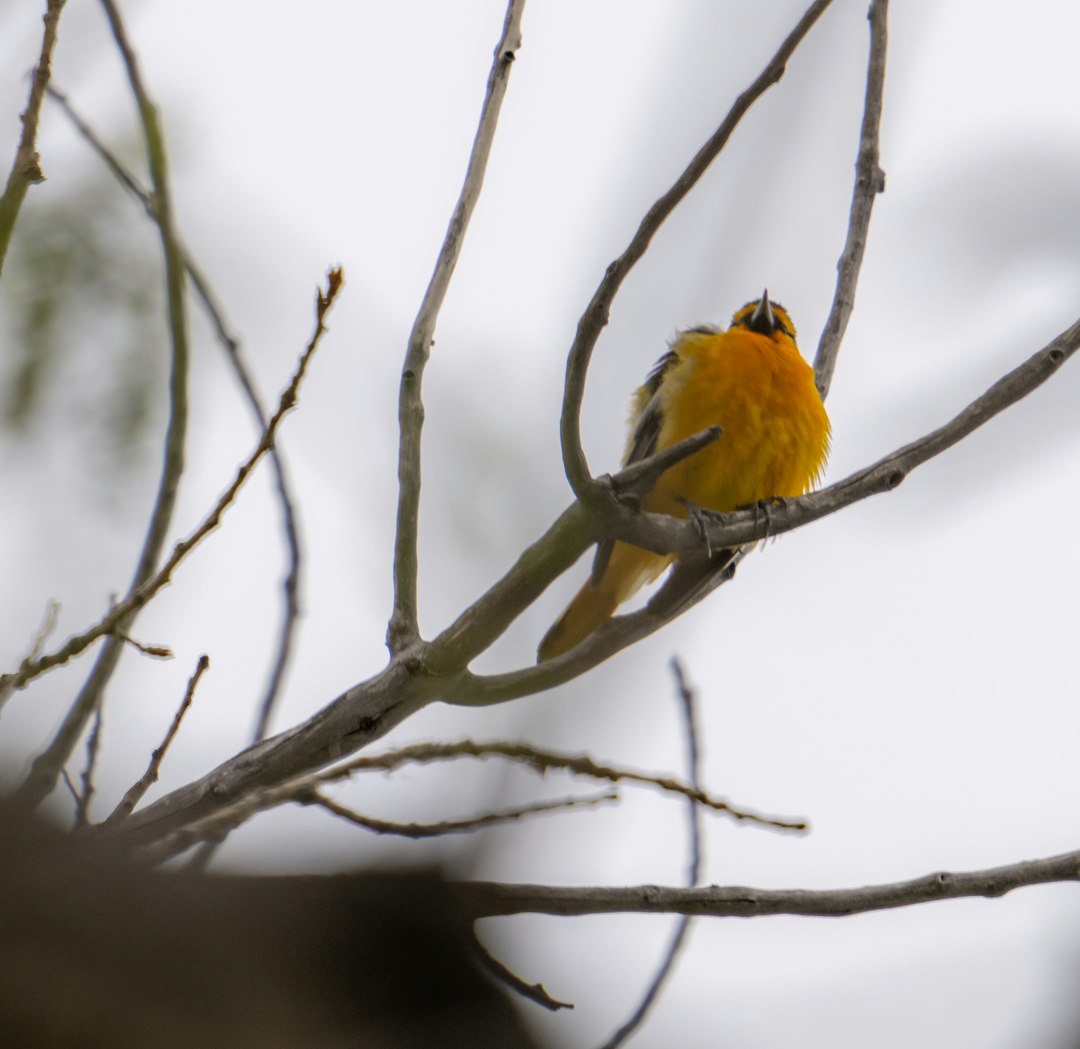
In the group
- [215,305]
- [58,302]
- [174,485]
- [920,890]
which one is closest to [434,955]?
[920,890]

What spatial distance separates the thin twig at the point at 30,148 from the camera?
211 cm

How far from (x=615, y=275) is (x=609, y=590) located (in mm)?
3273

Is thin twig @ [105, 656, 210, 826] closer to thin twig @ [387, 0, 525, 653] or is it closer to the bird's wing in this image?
thin twig @ [387, 0, 525, 653]

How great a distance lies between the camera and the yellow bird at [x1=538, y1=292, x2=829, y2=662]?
16.5 feet

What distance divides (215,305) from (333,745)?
1435mm

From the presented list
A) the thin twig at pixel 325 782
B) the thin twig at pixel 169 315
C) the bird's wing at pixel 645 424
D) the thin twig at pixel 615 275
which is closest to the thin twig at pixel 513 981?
the thin twig at pixel 325 782

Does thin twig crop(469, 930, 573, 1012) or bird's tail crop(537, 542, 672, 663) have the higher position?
bird's tail crop(537, 542, 672, 663)

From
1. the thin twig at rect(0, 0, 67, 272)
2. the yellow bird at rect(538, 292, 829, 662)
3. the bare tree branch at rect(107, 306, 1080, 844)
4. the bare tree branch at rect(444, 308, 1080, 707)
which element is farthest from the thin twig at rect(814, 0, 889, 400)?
the thin twig at rect(0, 0, 67, 272)

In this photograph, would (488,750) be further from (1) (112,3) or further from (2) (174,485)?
(1) (112,3)

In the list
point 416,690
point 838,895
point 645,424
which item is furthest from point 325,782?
point 645,424

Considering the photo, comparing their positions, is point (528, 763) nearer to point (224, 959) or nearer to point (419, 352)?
point (224, 959)

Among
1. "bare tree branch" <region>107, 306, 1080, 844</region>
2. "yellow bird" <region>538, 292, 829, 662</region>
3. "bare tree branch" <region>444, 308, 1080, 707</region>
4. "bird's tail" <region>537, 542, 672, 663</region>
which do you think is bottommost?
"bare tree branch" <region>107, 306, 1080, 844</region>

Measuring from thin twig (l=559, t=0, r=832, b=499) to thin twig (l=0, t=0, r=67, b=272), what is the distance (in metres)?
1.01

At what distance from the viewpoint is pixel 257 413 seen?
3.29 metres
